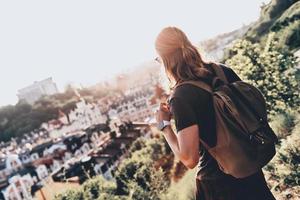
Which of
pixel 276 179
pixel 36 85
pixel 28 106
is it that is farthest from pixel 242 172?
pixel 36 85

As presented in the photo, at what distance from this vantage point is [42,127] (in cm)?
6406

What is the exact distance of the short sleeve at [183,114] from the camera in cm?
161

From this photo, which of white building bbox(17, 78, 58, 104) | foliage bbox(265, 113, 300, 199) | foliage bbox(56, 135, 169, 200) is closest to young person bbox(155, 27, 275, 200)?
foliage bbox(265, 113, 300, 199)

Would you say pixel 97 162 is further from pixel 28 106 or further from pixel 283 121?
pixel 28 106

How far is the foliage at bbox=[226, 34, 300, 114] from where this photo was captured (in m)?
7.19

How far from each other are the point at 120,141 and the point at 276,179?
24.5 meters

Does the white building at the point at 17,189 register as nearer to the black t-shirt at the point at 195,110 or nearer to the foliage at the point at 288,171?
the foliage at the point at 288,171

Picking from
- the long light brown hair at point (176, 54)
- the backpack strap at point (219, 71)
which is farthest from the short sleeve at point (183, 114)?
the backpack strap at point (219, 71)

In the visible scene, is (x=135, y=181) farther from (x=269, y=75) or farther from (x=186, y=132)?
(x=186, y=132)

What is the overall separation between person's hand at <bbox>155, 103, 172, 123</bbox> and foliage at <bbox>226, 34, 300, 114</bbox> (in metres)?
5.44

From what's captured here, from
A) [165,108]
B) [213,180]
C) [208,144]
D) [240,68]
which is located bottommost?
[240,68]

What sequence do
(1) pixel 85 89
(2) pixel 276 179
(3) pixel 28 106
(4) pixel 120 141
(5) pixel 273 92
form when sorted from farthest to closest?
(1) pixel 85 89 → (3) pixel 28 106 → (4) pixel 120 141 → (5) pixel 273 92 → (2) pixel 276 179

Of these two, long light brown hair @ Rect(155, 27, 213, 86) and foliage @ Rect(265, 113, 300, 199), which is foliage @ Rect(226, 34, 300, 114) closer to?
foliage @ Rect(265, 113, 300, 199)

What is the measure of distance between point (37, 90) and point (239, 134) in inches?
4325
